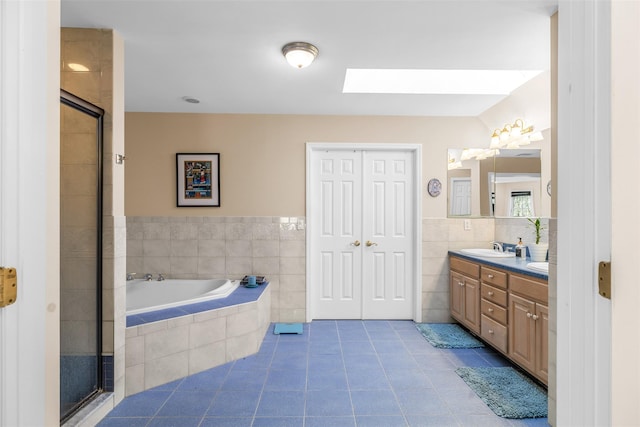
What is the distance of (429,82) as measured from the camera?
3195 millimetres

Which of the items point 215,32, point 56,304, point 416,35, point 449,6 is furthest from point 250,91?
point 56,304

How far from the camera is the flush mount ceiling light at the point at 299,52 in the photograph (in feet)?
7.38

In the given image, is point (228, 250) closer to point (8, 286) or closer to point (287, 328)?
point (287, 328)

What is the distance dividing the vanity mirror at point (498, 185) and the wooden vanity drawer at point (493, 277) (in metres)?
0.81

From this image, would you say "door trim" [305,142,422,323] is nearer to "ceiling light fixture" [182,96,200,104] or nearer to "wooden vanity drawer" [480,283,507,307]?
"wooden vanity drawer" [480,283,507,307]

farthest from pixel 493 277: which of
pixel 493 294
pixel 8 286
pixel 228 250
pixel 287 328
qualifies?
pixel 8 286

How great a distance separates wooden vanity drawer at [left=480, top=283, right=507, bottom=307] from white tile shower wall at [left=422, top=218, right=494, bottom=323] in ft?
2.52

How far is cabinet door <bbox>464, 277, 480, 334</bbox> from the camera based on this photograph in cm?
313

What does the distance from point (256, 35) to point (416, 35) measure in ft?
3.39

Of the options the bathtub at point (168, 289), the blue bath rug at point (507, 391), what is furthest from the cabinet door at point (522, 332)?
the bathtub at point (168, 289)

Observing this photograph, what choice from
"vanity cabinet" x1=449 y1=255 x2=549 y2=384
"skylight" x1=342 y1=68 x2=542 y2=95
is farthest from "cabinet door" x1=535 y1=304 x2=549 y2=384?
"skylight" x1=342 y1=68 x2=542 y2=95

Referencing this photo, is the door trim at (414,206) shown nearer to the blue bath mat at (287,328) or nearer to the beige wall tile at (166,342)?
the blue bath mat at (287,328)

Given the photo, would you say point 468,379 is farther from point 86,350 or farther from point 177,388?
point 86,350

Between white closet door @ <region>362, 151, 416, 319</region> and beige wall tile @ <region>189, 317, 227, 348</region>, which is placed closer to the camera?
beige wall tile @ <region>189, 317, 227, 348</region>
